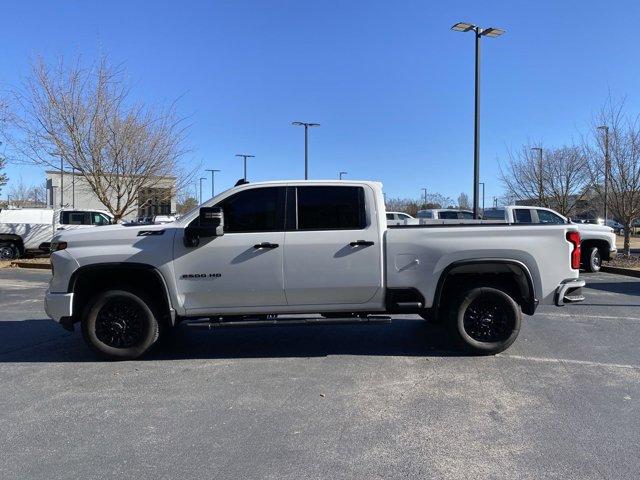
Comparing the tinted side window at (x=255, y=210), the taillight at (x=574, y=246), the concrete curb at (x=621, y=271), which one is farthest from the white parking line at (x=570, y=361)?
the concrete curb at (x=621, y=271)

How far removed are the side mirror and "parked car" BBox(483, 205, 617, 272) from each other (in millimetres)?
11627

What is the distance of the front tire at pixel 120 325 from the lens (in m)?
5.89

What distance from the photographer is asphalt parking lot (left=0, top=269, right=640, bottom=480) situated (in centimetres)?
358

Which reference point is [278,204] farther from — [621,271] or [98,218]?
[98,218]

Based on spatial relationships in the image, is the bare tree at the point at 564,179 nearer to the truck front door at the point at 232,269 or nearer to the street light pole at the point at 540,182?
the street light pole at the point at 540,182

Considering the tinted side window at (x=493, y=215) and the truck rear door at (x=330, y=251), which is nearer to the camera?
the truck rear door at (x=330, y=251)

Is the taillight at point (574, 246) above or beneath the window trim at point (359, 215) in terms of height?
beneath

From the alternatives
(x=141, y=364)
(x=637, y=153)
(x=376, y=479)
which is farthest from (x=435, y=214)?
(x=376, y=479)

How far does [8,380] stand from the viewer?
17.7 feet

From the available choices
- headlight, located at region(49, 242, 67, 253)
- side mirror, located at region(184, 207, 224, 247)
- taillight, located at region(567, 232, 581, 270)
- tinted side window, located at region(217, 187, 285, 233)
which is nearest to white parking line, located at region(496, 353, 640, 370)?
taillight, located at region(567, 232, 581, 270)

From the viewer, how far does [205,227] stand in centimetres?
570

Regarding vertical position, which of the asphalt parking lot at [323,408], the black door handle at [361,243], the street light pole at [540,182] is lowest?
the asphalt parking lot at [323,408]

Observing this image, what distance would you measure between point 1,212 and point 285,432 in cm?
1834

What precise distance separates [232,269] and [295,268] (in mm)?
690
